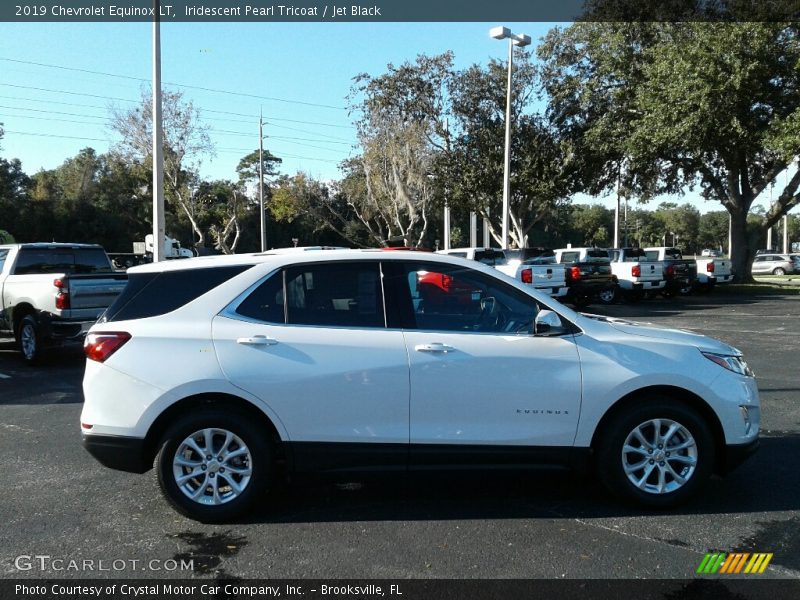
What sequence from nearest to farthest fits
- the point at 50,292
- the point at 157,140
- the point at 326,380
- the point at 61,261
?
the point at 326,380
the point at 50,292
the point at 61,261
the point at 157,140

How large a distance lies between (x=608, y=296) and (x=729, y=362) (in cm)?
Answer: 1855

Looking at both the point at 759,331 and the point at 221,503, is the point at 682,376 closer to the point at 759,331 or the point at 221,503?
→ the point at 221,503

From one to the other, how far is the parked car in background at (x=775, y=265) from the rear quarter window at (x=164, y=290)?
49548 mm

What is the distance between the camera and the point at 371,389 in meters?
4.43

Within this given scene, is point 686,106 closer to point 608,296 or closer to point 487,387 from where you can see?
point 608,296

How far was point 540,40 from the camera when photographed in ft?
99.5

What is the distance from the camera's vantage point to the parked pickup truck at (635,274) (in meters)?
23.3

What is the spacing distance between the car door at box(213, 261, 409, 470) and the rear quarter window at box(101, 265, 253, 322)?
273 mm

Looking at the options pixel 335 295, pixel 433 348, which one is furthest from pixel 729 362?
pixel 335 295

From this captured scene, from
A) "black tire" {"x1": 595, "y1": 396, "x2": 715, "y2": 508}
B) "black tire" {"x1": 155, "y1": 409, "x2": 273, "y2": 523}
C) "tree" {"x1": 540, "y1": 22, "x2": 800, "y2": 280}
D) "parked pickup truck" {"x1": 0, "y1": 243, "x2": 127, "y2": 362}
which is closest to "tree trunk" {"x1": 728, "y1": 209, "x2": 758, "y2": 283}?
"tree" {"x1": 540, "y1": 22, "x2": 800, "y2": 280}

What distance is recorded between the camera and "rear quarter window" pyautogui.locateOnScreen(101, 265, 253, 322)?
460 centimetres

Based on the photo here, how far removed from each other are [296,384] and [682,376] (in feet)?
8.24

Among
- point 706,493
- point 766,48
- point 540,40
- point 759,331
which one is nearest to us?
point 706,493

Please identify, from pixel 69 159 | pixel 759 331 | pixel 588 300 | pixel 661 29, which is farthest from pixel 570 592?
pixel 69 159
